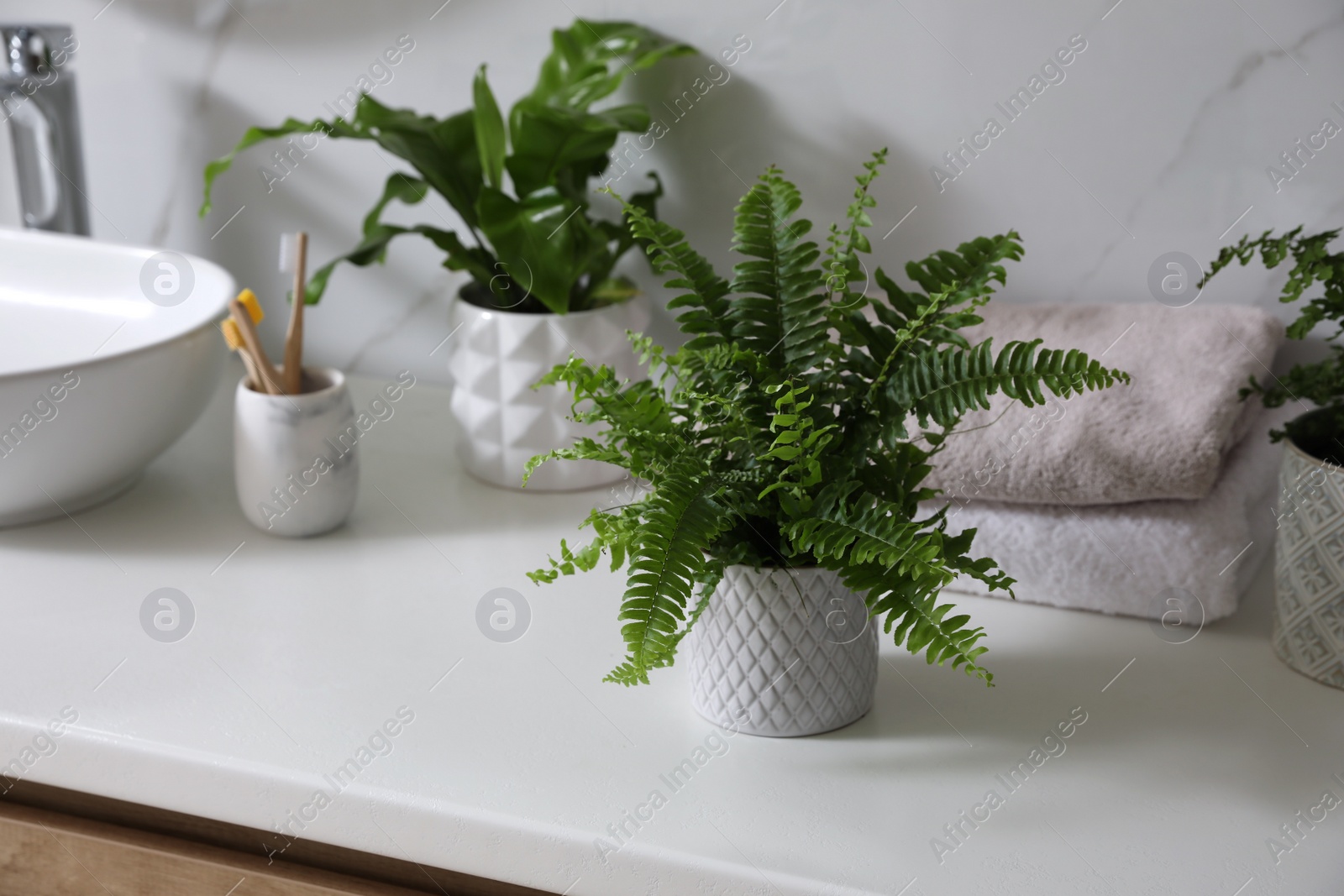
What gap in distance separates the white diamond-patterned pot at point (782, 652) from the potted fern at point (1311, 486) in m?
0.27

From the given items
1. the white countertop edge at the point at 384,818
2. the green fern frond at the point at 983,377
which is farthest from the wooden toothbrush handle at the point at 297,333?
the green fern frond at the point at 983,377

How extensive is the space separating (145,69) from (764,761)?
39.4 inches

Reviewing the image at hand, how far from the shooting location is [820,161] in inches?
37.7

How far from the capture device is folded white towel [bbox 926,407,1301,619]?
739 mm

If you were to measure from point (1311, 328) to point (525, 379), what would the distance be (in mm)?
558

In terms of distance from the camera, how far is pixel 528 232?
2.83ft

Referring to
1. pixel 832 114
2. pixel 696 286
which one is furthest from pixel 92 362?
pixel 832 114

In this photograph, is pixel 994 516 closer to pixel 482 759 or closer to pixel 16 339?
pixel 482 759

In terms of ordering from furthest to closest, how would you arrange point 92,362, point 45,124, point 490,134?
point 45,124 → point 490,134 → point 92,362

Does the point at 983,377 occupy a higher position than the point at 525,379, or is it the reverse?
the point at 983,377

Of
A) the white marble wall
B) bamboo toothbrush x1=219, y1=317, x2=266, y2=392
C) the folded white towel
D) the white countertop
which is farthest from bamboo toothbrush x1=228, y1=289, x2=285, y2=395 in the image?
the folded white towel

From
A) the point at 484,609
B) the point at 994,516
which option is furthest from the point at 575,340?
the point at 994,516

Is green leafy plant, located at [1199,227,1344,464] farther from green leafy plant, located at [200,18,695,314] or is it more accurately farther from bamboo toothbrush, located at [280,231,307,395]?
bamboo toothbrush, located at [280,231,307,395]

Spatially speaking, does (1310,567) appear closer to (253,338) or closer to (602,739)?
(602,739)
